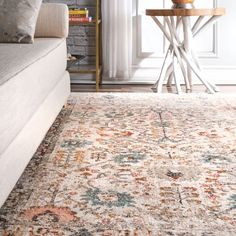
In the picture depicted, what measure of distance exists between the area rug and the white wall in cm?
122

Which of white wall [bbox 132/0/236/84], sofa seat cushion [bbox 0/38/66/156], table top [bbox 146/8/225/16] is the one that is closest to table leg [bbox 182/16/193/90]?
table top [bbox 146/8/225/16]

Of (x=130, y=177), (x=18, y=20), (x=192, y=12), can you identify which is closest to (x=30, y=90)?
(x=130, y=177)

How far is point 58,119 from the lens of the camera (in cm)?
320

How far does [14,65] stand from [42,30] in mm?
1239

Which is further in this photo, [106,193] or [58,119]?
[58,119]

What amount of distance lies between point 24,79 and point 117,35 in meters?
2.49

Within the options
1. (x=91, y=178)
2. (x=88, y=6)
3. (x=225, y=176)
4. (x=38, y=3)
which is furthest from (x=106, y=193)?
(x=88, y=6)

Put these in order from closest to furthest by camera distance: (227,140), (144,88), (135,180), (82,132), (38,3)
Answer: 1. (135,180)
2. (227,140)
3. (82,132)
4. (38,3)
5. (144,88)

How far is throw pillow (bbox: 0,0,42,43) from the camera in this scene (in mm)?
2924

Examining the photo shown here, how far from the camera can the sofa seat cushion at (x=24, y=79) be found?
171cm

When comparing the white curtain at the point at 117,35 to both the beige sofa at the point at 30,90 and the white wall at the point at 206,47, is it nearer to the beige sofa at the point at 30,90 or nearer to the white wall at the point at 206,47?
the white wall at the point at 206,47

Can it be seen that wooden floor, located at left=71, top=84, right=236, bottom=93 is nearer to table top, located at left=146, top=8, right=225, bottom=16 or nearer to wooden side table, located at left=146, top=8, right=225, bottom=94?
wooden side table, located at left=146, top=8, right=225, bottom=94

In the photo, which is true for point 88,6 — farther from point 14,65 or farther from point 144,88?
point 14,65

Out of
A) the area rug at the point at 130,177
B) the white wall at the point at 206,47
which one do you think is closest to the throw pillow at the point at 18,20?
the area rug at the point at 130,177
